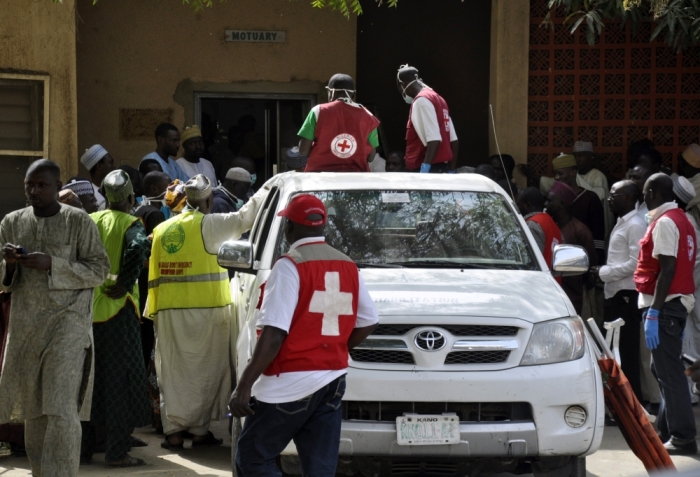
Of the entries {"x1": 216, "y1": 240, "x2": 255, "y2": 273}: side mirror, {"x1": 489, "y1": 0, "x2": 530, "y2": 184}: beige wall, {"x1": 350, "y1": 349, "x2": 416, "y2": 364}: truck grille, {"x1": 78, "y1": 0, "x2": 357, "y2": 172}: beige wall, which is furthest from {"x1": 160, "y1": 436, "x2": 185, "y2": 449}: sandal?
{"x1": 489, "y1": 0, "x2": 530, "y2": 184}: beige wall

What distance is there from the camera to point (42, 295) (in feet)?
20.4

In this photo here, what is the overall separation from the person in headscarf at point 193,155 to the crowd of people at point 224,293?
2 centimetres

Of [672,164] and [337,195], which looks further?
[672,164]

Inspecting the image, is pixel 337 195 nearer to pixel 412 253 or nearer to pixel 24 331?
pixel 412 253

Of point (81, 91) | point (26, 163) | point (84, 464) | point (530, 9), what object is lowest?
point (84, 464)

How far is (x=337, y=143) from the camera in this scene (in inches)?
328

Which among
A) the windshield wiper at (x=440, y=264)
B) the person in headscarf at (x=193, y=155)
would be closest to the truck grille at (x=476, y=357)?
the windshield wiper at (x=440, y=264)

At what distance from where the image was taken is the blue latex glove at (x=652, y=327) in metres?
7.70

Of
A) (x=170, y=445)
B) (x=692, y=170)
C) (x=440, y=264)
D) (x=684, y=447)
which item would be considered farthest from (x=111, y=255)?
(x=692, y=170)

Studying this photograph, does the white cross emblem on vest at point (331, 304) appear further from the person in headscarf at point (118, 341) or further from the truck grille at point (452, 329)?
the person in headscarf at point (118, 341)

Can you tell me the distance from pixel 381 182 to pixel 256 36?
614 cm

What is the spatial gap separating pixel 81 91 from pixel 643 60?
20.6 feet

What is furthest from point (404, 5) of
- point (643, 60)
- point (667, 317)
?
point (667, 317)

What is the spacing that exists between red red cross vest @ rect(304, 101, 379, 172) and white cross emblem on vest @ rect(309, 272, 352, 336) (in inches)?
137
